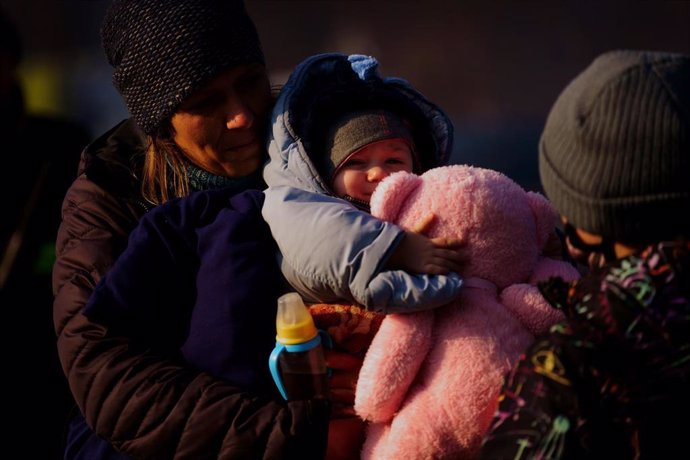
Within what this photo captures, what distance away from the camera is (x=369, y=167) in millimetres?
1873

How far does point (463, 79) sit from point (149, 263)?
2.34 metres

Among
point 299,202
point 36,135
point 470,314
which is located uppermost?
point 299,202

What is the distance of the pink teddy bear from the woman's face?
1.76ft

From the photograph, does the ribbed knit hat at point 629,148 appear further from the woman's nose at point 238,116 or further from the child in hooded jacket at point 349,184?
the woman's nose at point 238,116

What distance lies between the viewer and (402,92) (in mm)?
2039

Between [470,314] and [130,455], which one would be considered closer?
[470,314]

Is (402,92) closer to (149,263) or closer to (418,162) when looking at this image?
(418,162)

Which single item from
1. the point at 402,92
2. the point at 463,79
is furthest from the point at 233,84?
the point at 463,79

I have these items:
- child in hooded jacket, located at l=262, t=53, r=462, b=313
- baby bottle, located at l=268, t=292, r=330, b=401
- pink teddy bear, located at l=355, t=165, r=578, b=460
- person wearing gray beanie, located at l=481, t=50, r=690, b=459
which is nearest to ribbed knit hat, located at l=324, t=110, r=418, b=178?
child in hooded jacket, located at l=262, t=53, r=462, b=313

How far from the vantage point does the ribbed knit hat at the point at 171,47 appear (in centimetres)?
195

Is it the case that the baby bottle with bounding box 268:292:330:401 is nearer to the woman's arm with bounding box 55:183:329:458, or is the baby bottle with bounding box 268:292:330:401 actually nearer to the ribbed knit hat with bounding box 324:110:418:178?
the woman's arm with bounding box 55:183:329:458

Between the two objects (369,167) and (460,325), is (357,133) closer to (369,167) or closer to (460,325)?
(369,167)

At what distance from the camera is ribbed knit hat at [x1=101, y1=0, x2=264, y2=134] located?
6.41ft

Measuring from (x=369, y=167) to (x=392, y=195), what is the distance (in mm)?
318
